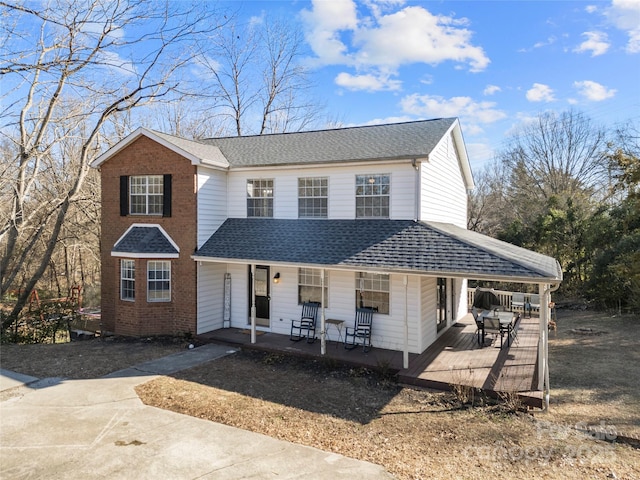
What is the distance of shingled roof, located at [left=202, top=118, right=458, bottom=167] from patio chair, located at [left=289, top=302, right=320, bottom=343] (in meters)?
4.36

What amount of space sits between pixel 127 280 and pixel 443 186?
35.3ft

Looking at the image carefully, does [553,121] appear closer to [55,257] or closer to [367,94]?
[367,94]

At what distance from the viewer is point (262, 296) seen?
1288 cm

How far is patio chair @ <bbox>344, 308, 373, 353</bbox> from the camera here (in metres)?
10.9

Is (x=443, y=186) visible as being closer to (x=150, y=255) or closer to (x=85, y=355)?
(x=150, y=255)

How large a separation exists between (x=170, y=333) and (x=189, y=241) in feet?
9.96

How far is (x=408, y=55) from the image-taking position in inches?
631

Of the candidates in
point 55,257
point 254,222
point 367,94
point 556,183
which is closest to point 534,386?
point 254,222

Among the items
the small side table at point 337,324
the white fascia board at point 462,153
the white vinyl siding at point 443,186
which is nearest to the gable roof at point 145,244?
the small side table at point 337,324

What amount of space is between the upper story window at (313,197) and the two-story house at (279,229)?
3cm

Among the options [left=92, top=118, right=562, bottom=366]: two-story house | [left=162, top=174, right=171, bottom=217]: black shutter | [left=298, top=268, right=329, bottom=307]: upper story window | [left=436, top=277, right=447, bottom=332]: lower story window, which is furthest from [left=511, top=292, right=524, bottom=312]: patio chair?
[left=162, top=174, right=171, bottom=217]: black shutter

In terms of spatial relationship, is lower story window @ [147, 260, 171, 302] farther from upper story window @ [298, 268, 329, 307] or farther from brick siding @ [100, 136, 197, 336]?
upper story window @ [298, 268, 329, 307]

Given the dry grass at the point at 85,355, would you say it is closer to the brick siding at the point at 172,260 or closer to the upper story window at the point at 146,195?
the brick siding at the point at 172,260

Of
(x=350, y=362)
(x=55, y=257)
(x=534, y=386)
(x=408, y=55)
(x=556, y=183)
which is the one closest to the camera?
(x=534, y=386)
